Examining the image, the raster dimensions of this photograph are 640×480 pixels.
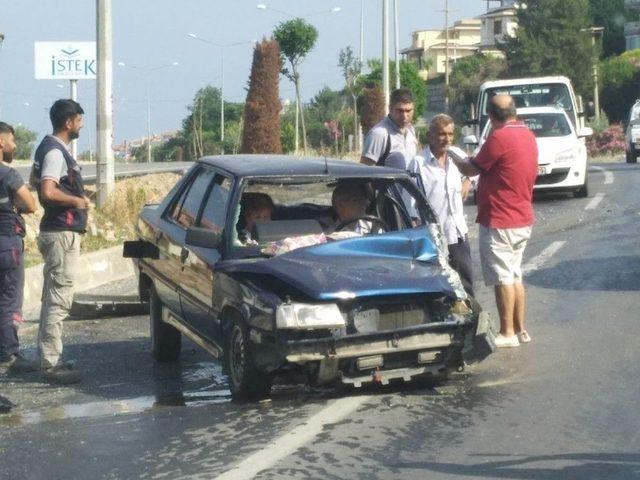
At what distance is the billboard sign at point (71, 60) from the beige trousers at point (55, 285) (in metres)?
14.6

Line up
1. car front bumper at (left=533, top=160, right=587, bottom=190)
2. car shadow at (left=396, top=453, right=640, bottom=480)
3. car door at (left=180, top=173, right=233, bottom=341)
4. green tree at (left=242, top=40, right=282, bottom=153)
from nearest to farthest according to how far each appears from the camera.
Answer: car shadow at (left=396, top=453, right=640, bottom=480), car door at (left=180, top=173, right=233, bottom=341), car front bumper at (left=533, top=160, right=587, bottom=190), green tree at (left=242, top=40, right=282, bottom=153)

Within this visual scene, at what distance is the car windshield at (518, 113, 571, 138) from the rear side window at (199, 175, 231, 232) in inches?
641

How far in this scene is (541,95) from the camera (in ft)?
98.0

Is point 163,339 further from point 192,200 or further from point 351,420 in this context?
point 351,420

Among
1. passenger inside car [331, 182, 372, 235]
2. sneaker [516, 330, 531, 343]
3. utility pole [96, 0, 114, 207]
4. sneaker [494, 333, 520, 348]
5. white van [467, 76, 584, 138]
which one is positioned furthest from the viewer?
white van [467, 76, 584, 138]

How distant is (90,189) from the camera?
2188 cm

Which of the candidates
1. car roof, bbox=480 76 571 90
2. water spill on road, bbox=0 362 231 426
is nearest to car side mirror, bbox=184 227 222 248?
water spill on road, bbox=0 362 231 426

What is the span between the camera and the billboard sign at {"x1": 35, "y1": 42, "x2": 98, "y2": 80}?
2514 centimetres

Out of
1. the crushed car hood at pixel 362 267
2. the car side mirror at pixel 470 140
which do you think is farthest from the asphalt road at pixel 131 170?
the crushed car hood at pixel 362 267

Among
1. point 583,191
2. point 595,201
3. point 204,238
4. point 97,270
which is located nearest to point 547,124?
point 583,191

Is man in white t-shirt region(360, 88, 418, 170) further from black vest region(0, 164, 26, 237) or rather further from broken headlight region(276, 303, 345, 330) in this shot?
broken headlight region(276, 303, 345, 330)

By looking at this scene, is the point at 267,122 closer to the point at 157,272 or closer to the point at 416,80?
the point at 157,272

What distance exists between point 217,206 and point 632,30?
111m

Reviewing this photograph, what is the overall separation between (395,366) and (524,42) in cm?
8870
